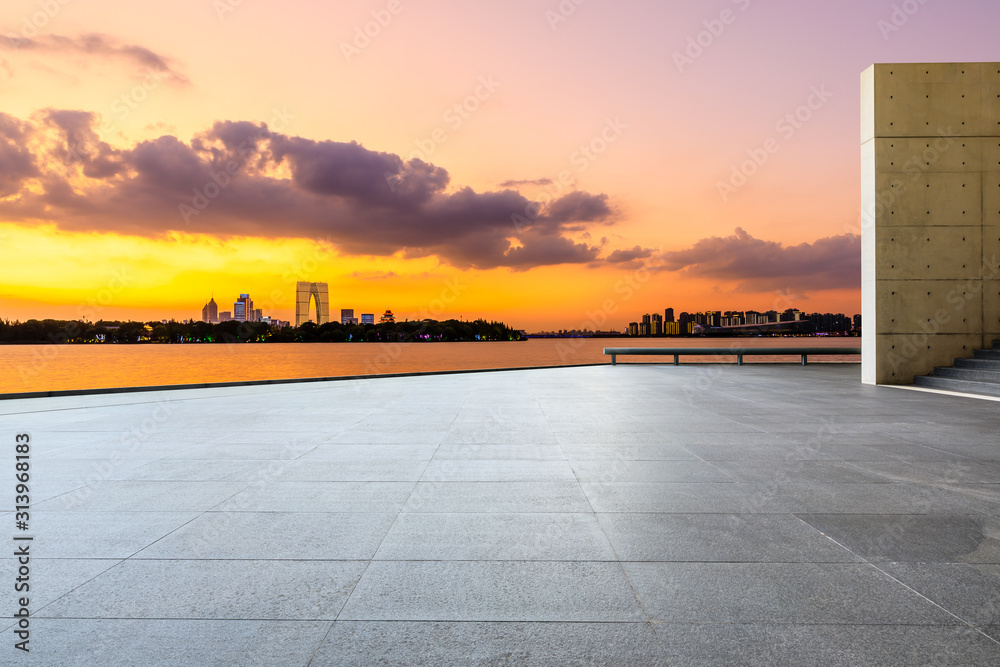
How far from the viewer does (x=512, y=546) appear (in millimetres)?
3826

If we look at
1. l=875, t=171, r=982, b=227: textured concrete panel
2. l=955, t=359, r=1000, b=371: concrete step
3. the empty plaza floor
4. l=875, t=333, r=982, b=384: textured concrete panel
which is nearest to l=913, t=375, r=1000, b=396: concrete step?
l=875, t=333, r=982, b=384: textured concrete panel

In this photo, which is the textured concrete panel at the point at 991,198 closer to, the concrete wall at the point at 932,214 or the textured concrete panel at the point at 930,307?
the concrete wall at the point at 932,214

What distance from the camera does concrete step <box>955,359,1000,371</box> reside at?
13.3 m

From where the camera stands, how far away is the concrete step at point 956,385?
40.4ft

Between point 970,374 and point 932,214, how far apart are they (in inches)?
175

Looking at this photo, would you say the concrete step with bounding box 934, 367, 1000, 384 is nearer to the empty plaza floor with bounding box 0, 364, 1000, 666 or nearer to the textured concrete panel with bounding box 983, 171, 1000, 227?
the textured concrete panel with bounding box 983, 171, 1000, 227

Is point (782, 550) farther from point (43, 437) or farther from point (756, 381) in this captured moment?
point (756, 381)

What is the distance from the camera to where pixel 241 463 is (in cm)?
625

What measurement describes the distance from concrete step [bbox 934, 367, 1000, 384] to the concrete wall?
0.37m

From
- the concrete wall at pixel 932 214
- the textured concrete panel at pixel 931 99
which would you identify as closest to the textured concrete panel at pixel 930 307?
the concrete wall at pixel 932 214

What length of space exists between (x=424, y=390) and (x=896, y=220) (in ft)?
45.0

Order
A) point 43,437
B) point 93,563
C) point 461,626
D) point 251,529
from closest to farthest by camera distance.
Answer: point 461,626
point 93,563
point 251,529
point 43,437

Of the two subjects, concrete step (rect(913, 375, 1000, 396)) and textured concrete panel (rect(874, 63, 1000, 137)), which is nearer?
concrete step (rect(913, 375, 1000, 396))

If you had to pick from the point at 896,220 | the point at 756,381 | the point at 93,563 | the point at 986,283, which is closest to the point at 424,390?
the point at 756,381
